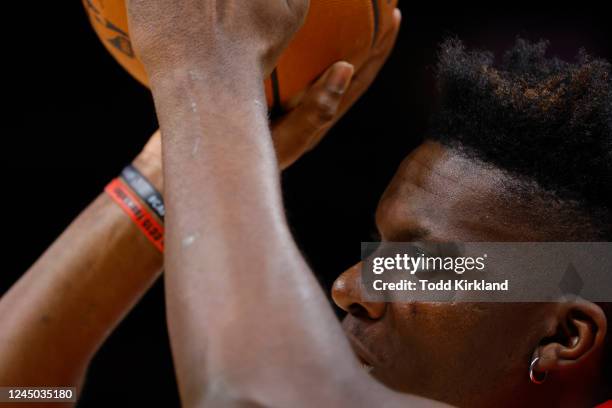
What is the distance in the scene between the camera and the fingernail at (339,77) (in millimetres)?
1531

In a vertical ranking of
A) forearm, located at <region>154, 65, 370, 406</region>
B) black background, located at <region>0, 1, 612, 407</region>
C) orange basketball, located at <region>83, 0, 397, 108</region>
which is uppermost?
forearm, located at <region>154, 65, 370, 406</region>

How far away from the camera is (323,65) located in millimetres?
1535

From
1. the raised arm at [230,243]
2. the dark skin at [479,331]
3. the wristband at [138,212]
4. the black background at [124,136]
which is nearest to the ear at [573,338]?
the dark skin at [479,331]

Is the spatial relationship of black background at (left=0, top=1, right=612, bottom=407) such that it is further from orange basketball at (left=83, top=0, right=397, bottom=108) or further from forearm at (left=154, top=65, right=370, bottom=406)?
forearm at (left=154, top=65, right=370, bottom=406)

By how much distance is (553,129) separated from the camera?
1394 millimetres

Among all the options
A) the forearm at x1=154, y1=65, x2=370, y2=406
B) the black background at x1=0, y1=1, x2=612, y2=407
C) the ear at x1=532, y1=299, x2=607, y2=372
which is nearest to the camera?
the forearm at x1=154, y1=65, x2=370, y2=406

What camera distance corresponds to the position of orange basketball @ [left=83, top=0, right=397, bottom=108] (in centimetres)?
145

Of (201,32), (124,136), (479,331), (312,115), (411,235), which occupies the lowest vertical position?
(124,136)

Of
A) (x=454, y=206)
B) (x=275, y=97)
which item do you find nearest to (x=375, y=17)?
(x=275, y=97)

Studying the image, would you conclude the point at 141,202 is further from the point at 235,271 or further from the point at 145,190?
the point at 235,271

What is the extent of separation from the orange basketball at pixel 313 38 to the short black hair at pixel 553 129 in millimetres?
232

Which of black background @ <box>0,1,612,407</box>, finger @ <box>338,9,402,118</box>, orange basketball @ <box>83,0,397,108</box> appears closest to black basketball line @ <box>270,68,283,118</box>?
orange basketball @ <box>83,0,397,108</box>

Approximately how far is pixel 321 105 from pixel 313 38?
0.53 ft

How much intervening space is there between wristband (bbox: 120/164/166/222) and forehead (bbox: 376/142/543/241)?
1.62ft
